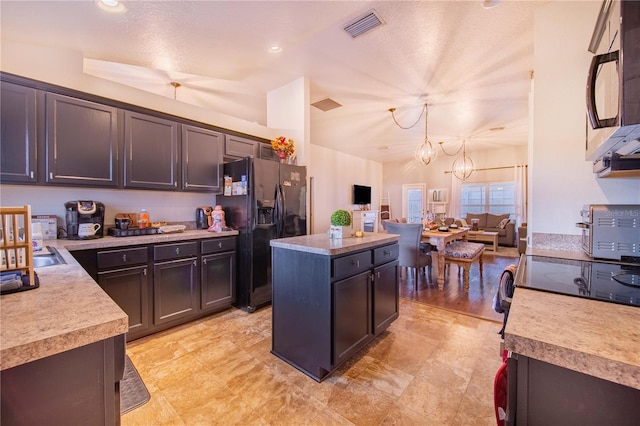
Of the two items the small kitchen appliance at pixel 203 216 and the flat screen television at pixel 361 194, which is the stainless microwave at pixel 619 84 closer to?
the small kitchen appliance at pixel 203 216

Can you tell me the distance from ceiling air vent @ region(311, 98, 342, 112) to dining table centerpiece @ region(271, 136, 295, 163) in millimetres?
1081

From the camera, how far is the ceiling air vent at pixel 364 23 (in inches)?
85.3

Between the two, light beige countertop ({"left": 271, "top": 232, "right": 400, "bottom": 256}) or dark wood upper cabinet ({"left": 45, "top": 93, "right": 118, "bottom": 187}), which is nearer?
light beige countertop ({"left": 271, "top": 232, "right": 400, "bottom": 256})

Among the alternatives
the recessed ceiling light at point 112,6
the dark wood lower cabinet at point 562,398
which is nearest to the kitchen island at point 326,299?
the dark wood lower cabinet at point 562,398

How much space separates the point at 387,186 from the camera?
950 cm

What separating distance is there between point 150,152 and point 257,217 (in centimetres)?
126

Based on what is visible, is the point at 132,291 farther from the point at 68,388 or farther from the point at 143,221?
the point at 68,388

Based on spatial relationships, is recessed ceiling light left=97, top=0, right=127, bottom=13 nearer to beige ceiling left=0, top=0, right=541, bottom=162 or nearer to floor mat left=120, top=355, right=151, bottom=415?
beige ceiling left=0, top=0, right=541, bottom=162

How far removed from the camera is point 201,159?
3006 millimetres

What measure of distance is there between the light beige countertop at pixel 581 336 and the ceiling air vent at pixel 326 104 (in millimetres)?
3843

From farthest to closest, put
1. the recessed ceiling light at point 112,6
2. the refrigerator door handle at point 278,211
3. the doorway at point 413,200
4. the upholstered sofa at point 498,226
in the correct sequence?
the doorway at point 413,200 → the upholstered sofa at point 498,226 → the refrigerator door handle at point 278,211 → the recessed ceiling light at point 112,6

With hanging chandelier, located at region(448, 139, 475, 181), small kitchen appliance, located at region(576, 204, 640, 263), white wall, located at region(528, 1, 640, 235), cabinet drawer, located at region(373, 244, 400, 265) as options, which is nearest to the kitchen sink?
cabinet drawer, located at region(373, 244, 400, 265)

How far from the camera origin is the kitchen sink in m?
1.50

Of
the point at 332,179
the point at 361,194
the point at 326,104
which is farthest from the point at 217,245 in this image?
the point at 361,194
